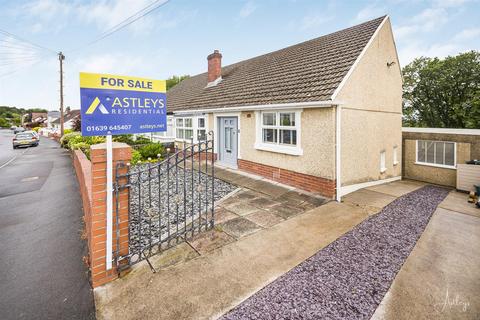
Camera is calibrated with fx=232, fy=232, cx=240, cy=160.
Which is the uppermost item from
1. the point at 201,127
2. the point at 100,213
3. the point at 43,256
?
the point at 201,127

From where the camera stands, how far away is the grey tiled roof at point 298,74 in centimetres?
811

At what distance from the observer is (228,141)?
11.6 metres

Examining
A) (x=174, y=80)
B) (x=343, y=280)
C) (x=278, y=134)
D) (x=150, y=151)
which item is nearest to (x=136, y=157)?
(x=150, y=151)

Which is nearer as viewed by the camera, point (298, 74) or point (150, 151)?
point (298, 74)

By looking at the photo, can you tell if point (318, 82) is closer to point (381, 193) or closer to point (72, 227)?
point (381, 193)

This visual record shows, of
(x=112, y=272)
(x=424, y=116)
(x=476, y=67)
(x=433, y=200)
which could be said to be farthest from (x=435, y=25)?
(x=112, y=272)

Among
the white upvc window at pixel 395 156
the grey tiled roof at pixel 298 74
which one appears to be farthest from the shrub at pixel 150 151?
the white upvc window at pixel 395 156

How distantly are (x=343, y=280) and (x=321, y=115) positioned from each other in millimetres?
5293

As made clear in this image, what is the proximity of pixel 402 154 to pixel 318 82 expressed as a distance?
25.9 ft

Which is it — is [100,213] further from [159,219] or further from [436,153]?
[436,153]

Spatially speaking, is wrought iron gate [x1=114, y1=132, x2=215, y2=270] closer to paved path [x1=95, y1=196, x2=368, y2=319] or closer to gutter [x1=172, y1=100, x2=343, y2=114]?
paved path [x1=95, y1=196, x2=368, y2=319]

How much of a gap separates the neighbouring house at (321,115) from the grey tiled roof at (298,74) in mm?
54

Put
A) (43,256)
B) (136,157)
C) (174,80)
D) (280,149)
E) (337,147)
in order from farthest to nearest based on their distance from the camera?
Result: (174,80), (136,157), (280,149), (337,147), (43,256)

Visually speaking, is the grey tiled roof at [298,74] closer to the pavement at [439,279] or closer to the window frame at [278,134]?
the window frame at [278,134]
